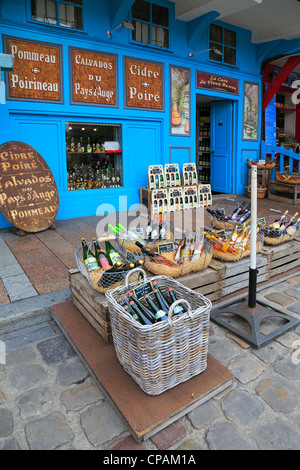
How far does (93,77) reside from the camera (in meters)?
6.45

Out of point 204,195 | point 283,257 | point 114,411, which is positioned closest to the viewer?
point 114,411

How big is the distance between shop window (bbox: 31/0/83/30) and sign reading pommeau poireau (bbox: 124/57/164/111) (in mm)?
1167

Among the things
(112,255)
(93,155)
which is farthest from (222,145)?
(112,255)

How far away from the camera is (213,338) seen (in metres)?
2.73

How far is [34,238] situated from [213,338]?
3524 millimetres

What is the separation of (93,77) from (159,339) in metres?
5.91

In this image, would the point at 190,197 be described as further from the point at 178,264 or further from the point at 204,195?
the point at 178,264

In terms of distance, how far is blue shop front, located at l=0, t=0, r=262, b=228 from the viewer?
5816mm

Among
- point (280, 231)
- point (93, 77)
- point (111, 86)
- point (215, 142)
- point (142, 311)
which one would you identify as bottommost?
point (142, 311)

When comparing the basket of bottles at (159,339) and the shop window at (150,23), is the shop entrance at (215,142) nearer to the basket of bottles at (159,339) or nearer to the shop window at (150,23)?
the shop window at (150,23)

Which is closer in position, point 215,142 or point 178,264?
point 178,264

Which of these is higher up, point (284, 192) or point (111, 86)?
point (111, 86)

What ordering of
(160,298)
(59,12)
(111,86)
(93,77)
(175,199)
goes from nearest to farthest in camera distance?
(160,298) < (59,12) < (93,77) < (111,86) < (175,199)
